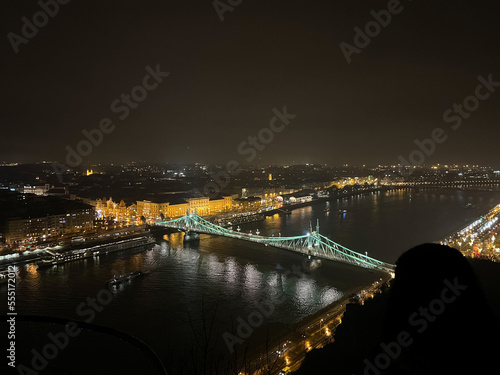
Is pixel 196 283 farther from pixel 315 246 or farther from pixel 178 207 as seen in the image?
pixel 178 207

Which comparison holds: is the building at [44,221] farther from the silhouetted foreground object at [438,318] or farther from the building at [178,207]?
the silhouetted foreground object at [438,318]

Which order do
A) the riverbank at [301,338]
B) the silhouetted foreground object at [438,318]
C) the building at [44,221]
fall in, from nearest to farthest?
1. the silhouetted foreground object at [438,318]
2. the riverbank at [301,338]
3. the building at [44,221]

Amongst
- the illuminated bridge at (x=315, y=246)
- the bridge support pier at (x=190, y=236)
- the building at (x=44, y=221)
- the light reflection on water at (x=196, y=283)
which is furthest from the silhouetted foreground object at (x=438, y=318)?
the building at (x=44, y=221)

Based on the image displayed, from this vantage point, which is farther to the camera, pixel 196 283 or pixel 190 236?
pixel 190 236

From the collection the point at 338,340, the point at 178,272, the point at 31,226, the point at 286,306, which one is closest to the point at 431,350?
the point at 338,340

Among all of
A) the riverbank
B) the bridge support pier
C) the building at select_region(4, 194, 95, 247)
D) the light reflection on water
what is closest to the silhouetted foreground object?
the riverbank

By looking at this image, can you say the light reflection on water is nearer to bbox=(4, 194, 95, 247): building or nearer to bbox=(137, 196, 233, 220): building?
bbox=(4, 194, 95, 247): building

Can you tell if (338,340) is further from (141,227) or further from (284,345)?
(141,227)

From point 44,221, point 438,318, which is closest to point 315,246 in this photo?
point 44,221
